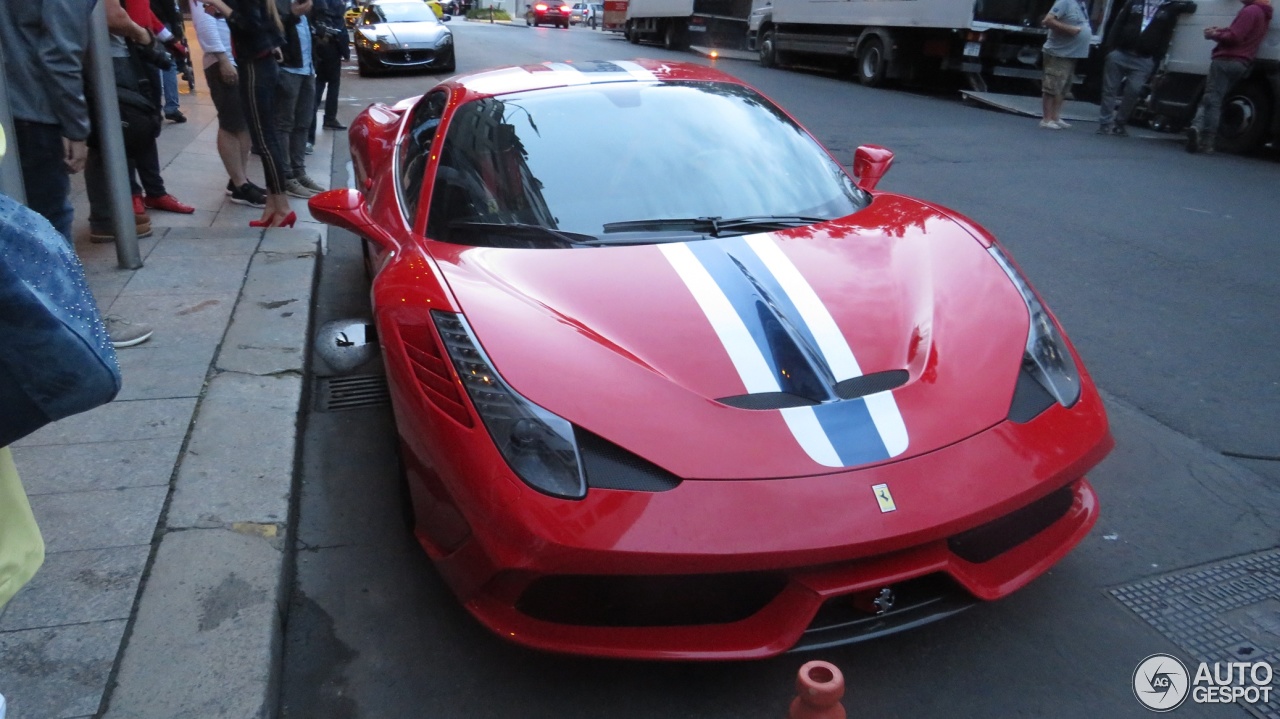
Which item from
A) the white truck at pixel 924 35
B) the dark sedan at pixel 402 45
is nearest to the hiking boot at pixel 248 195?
the dark sedan at pixel 402 45

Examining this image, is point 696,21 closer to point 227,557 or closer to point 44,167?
point 44,167

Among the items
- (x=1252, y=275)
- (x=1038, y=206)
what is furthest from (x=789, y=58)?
(x=1252, y=275)

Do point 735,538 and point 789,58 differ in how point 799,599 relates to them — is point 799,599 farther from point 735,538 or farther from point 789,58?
point 789,58

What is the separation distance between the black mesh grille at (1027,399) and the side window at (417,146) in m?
2.10

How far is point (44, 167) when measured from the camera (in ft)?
13.5

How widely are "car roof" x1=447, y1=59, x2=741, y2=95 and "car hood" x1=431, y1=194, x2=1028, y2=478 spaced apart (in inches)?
45.3

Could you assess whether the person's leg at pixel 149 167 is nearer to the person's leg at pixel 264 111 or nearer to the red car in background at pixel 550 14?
the person's leg at pixel 264 111

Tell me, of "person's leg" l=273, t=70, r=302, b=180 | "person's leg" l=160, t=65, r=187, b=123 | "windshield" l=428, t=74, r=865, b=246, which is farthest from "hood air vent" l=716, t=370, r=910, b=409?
"person's leg" l=160, t=65, r=187, b=123

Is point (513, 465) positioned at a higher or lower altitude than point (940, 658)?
higher

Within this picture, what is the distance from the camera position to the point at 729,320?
2666 mm

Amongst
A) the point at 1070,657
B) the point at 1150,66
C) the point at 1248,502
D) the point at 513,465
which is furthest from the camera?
the point at 1150,66

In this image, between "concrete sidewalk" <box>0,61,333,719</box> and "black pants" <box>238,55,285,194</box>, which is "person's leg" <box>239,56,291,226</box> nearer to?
"black pants" <box>238,55,285,194</box>

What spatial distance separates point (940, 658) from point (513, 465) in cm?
118

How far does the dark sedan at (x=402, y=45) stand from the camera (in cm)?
1669
